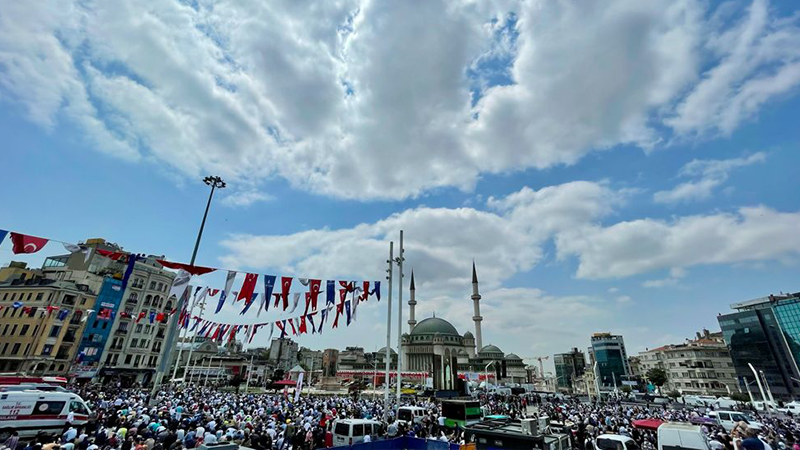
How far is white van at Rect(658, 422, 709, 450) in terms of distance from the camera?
12.6m

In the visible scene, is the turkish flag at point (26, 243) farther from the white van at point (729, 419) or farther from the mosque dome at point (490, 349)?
the mosque dome at point (490, 349)

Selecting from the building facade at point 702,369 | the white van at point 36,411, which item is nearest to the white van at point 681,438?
the white van at point 36,411

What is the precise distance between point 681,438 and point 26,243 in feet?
85.8

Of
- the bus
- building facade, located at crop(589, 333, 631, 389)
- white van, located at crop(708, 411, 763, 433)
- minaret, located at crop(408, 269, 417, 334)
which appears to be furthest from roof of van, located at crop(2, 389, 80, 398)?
building facade, located at crop(589, 333, 631, 389)

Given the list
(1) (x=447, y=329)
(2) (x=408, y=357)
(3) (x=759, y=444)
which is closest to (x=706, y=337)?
(1) (x=447, y=329)

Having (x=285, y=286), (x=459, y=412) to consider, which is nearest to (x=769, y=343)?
(x=459, y=412)

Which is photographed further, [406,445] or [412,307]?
[412,307]

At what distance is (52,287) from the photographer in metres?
42.1

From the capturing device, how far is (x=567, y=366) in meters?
137

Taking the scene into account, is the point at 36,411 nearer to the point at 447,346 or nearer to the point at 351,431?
the point at 351,431

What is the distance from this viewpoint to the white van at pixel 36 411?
1445 cm

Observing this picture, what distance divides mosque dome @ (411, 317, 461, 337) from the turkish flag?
98.7 m

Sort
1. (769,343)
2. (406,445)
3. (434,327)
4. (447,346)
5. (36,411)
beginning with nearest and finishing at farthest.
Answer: (406,445)
(36,411)
(769,343)
(447,346)
(434,327)

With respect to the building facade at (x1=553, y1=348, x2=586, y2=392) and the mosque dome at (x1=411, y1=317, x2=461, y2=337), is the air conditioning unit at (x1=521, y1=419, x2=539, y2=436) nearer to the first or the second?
the mosque dome at (x1=411, y1=317, x2=461, y2=337)
